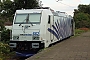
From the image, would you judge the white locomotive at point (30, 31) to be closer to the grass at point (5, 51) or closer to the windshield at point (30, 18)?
the windshield at point (30, 18)

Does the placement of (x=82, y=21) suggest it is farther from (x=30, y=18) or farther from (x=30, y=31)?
(x=30, y=31)

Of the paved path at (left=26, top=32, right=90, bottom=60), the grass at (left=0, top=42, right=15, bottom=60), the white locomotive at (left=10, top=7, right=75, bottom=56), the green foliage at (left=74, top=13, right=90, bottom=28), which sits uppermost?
the white locomotive at (left=10, top=7, right=75, bottom=56)

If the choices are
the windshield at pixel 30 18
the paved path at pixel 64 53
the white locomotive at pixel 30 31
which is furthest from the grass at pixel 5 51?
the paved path at pixel 64 53

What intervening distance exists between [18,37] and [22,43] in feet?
1.47

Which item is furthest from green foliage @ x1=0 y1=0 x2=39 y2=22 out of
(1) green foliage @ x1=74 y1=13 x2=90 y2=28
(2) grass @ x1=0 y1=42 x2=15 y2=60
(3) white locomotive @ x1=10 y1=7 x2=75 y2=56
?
(1) green foliage @ x1=74 y1=13 x2=90 y2=28

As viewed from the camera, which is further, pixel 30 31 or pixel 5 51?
pixel 5 51

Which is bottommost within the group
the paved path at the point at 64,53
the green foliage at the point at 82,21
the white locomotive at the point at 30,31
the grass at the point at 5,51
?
the green foliage at the point at 82,21

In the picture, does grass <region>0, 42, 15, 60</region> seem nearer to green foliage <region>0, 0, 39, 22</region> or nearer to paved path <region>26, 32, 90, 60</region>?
paved path <region>26, 32, 90, 60</region>

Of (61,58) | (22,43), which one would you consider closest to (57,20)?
(22,43)

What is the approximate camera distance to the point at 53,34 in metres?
18.5

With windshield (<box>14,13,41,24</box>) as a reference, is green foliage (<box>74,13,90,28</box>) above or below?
below

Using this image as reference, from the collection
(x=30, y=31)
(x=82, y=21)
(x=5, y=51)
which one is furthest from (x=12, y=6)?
(x=82, y=21)

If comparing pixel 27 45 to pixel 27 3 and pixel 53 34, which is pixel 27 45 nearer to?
pixel 53 34

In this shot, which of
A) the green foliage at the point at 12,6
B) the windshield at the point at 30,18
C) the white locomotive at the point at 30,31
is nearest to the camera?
the white locomotive at the point at 30,31
